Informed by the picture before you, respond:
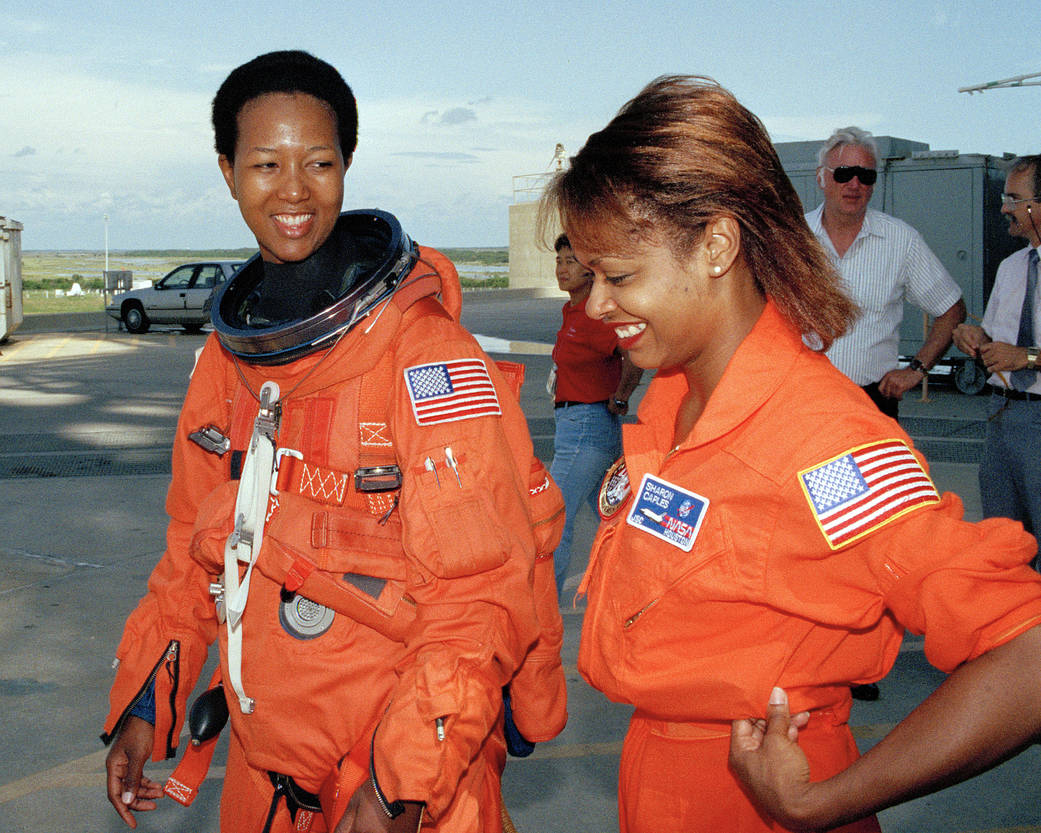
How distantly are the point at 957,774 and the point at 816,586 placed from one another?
10.8 inches

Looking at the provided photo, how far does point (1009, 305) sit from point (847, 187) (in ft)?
2.65

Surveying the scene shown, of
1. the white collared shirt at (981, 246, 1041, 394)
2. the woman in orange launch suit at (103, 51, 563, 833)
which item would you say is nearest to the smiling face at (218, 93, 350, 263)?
the woman in orange launch suit at (103, 51, 563, 833)

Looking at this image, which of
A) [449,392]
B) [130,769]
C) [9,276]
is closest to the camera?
[449,392]

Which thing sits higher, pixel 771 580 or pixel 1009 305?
pixel 1009 305

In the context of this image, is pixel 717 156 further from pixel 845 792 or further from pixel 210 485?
pixel 210 485

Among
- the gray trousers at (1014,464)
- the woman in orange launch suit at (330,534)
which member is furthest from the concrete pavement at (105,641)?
the woman in orange launch suit at (330,534)

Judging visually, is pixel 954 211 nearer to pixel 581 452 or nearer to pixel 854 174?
pixel 854 174

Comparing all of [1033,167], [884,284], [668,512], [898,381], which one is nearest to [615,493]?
[668,512]

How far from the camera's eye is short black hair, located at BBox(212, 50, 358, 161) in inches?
76.5

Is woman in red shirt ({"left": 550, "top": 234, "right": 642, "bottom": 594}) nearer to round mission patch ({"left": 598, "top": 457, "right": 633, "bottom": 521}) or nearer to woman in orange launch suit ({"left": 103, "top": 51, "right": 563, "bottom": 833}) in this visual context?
woman in orange launch suit ({"left": 103, "top": 51, "right": 563, "bottom": 833})

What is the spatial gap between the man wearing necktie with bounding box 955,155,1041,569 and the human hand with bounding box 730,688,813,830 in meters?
2.98

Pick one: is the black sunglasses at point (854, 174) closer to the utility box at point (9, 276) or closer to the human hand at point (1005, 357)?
the human hand at point (1005, 357)

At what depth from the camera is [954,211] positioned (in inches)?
470

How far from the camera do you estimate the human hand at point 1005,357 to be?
398cm
